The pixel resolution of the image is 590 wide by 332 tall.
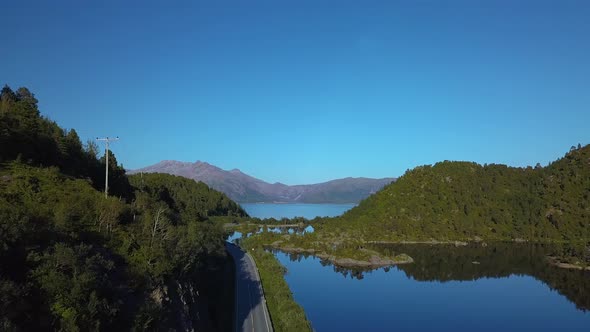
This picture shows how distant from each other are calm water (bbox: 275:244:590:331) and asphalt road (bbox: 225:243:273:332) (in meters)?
10.6

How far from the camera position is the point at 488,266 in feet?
400

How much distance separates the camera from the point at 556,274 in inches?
4309

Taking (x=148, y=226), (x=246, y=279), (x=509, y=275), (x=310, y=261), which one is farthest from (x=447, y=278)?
(x=148, y=226)

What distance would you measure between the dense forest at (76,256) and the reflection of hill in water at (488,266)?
74172mm

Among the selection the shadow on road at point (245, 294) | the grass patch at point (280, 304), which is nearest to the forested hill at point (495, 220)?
the shadow on road at point (245, 294)

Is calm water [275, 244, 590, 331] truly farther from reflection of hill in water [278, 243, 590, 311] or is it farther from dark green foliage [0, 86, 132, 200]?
dark green foliage [0, 86, 132, 200]

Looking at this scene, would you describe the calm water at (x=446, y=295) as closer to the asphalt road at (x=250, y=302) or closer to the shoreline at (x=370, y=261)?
the shoreline at (x=370, y=261)

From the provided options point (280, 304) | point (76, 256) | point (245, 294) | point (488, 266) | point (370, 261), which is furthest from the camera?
point (370, 261)

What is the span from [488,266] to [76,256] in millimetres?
122385

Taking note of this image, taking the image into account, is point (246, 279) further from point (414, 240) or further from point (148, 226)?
point (414, 240)

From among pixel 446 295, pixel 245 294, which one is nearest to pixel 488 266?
pixel 446 295

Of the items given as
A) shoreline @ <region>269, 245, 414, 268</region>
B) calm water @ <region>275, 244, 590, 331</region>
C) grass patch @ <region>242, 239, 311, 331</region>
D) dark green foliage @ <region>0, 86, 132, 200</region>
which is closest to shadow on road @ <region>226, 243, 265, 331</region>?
grass patch @ <region>242, 239, 311, 331</region>

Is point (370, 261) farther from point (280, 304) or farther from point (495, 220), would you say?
point (495, 220)

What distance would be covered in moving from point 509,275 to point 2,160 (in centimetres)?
11209
